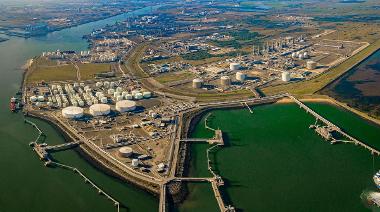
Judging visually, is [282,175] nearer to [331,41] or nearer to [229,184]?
[229,184]

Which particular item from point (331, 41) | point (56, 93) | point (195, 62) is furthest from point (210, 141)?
point (331, 41)

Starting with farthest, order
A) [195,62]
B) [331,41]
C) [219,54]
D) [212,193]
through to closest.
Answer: [331,41] < [219,54] < [195,62] < [212,193]

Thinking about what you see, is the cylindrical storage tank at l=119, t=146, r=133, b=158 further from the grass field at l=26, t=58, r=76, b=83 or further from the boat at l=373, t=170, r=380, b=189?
the grass field at l=26, t=58, r=76, b=83

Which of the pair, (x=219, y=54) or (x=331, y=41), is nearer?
(x=219, y=54)

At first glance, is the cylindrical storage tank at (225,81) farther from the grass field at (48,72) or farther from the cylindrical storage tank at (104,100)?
the grass field at (48,72)

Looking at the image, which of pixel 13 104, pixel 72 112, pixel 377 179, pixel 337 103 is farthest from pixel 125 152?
pixel 337 103

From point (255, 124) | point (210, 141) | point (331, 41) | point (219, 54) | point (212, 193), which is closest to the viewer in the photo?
point (212, 193)

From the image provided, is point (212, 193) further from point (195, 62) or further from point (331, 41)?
point (331, 41)
